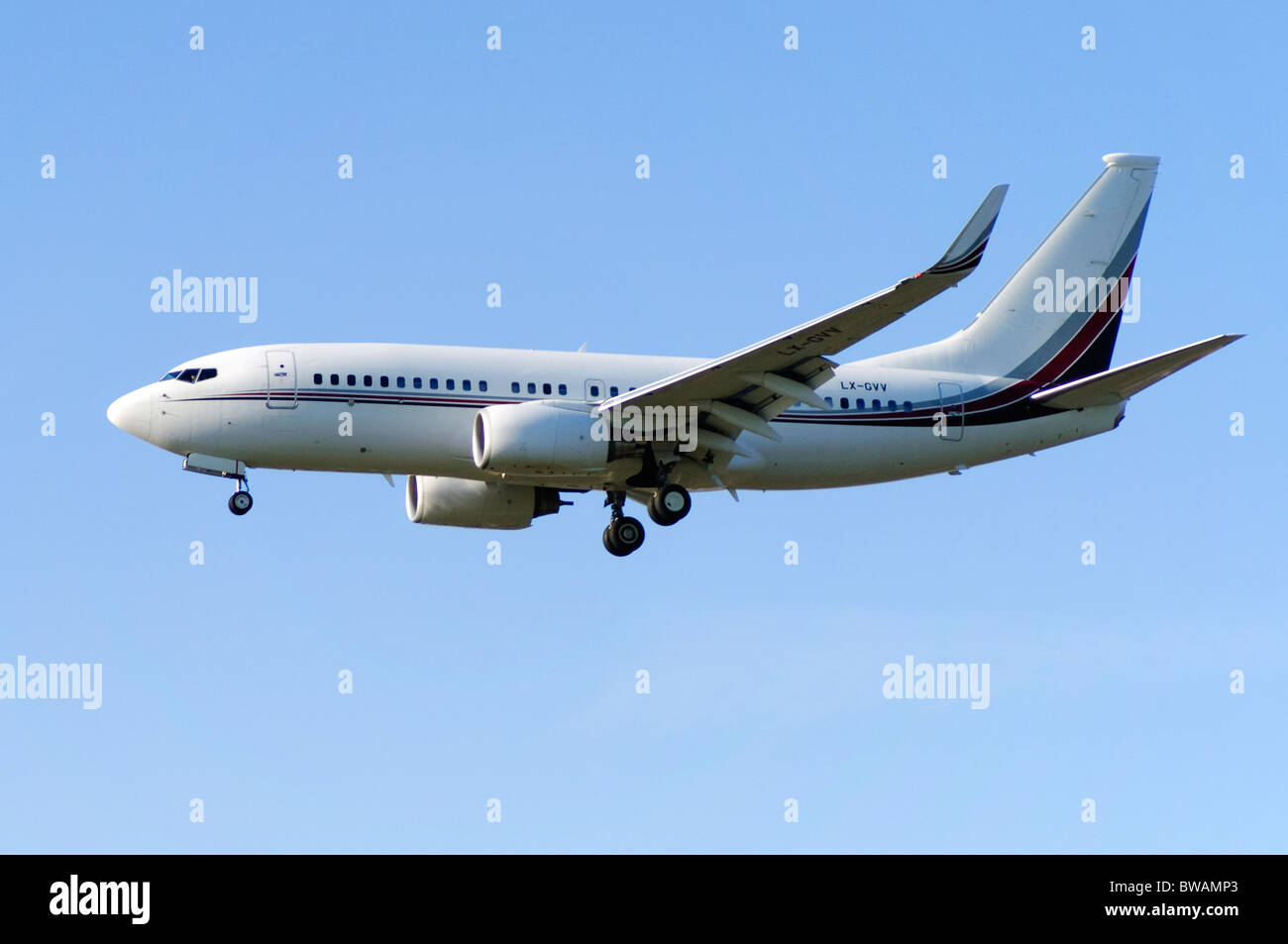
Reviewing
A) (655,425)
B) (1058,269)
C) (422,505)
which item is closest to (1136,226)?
(1058,269)

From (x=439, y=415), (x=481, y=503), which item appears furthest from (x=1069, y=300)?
(x=439, y=415)

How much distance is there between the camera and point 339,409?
1700 inches

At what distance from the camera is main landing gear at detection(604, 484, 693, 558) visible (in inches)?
1780

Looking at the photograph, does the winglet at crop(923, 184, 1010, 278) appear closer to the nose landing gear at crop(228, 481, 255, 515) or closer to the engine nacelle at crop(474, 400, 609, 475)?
the engine nacelle at crop(474, 400, 609, 475)

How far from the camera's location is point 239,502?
43.8 metres

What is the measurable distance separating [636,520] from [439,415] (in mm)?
6002

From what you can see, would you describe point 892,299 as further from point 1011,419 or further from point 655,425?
point 1011,419

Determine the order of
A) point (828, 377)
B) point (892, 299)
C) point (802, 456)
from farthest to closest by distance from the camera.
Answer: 1. point (802, 456)
2. point (828, 377)
3. point (892, 299)

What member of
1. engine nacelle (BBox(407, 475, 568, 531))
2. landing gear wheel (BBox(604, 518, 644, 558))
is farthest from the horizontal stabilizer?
engine nacelle (BBox(407, 475, 568, 531))

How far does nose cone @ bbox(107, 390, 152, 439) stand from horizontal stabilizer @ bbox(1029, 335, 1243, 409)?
21680mm

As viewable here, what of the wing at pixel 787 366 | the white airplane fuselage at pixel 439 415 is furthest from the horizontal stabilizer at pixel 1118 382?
the wing at pixel 787 366

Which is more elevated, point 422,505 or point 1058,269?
point 1058,269

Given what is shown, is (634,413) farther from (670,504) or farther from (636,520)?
(636,520)

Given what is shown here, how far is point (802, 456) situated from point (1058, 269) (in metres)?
10.0
